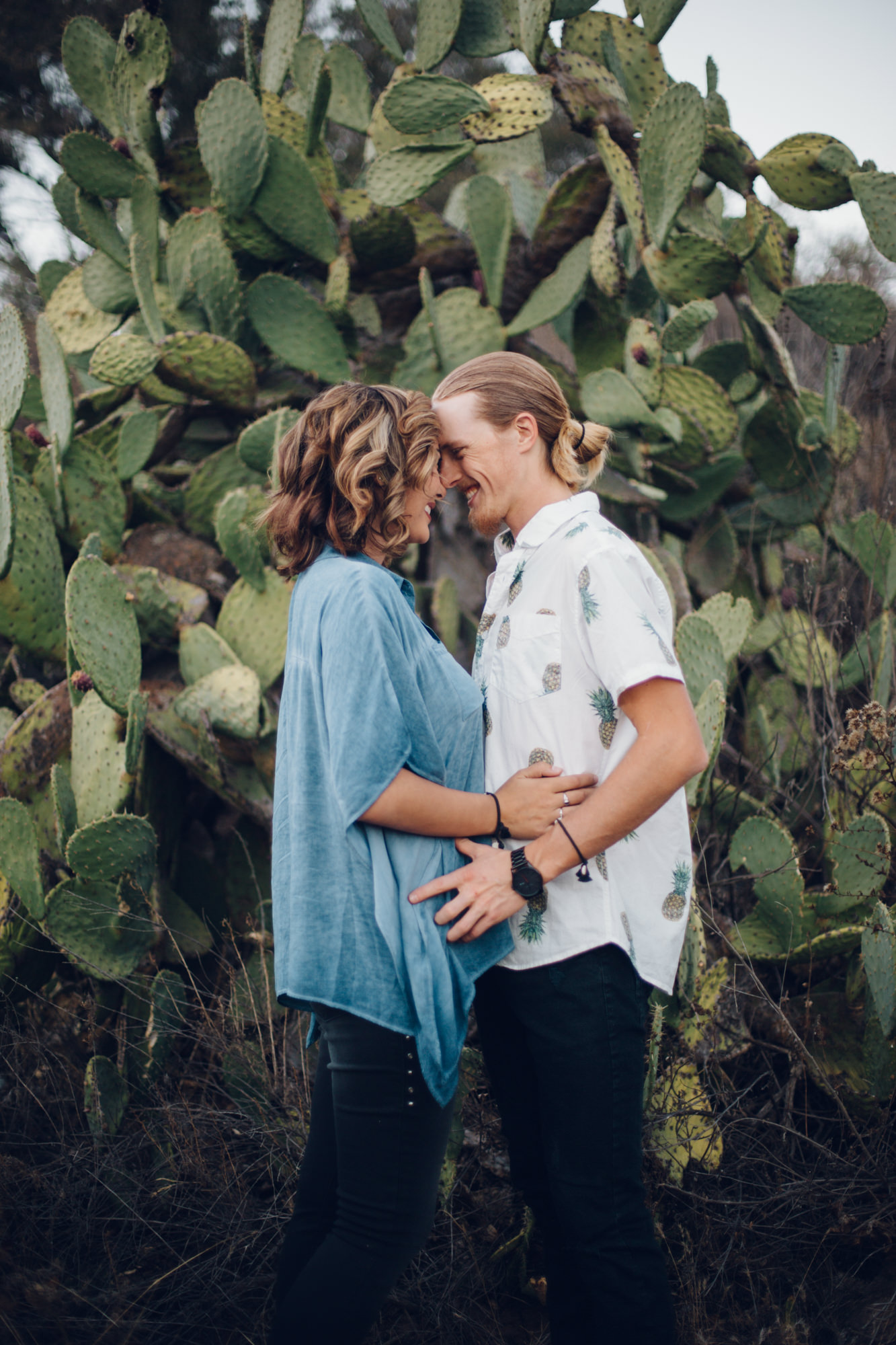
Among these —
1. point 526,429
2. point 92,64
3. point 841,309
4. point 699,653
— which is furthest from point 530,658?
point 92,64

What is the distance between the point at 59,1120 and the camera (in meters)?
1.91

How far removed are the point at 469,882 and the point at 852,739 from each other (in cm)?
115

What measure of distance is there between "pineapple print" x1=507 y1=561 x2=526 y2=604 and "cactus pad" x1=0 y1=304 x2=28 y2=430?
155 cm

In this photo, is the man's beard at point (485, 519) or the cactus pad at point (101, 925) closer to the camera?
the man's beard at point (485, 519)

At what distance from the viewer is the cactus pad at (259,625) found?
7.88 ft

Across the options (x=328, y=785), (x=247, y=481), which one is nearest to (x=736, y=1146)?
(x=328, y=785)

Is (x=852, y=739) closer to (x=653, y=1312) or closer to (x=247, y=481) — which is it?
(x=653, y=1312)

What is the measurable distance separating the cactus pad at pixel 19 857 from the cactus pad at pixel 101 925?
4 centimetres

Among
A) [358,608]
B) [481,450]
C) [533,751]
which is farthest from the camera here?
[481,450]

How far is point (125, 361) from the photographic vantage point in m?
2.63

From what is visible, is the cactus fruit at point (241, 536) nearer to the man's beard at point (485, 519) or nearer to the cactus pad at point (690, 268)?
the man's beard at point (485, 519)

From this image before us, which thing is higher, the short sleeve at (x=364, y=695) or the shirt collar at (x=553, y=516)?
the shirt collar at (x=553, y=516)

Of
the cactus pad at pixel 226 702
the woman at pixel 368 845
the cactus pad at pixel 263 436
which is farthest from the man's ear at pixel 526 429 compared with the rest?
the cactus pad at pixel 263 436

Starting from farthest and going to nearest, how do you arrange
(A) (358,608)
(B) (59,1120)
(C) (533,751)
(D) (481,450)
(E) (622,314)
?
(E) (622,314), (B) (59,1120), (D) (481,450), (C) (533,751), (A) (358,608)
